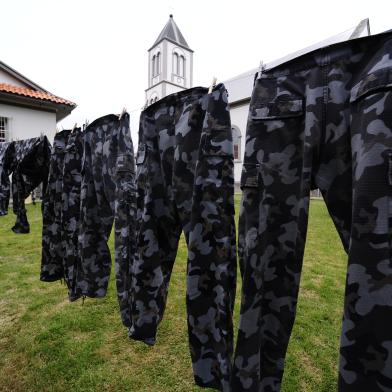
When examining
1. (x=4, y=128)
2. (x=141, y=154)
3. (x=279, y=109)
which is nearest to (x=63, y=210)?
(x=141, y=154)

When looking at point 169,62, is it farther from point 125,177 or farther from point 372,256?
point 372,256

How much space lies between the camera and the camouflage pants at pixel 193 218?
115 centimetres

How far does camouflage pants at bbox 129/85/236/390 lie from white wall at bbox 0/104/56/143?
916cm

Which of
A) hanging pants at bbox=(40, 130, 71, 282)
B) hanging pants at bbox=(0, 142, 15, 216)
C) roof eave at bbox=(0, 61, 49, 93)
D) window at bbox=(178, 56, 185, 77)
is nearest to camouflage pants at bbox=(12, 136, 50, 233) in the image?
hanging pants at bbox=(0, 142, 15, 216)

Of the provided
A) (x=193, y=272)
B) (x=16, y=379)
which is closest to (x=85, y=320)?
(x=16, y=379)

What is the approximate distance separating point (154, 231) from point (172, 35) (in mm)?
28530

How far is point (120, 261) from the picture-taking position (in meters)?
1.59

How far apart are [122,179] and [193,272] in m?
0.76

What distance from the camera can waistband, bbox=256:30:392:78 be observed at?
0.87 metres

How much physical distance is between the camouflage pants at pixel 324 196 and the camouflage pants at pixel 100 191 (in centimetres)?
85

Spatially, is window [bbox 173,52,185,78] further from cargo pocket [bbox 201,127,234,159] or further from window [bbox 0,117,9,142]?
cargo pocket [bbox 201,127,234,159]

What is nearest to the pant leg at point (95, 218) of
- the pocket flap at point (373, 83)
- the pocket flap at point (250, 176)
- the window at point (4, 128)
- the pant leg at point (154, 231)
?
the pant leg at point (154, 231)

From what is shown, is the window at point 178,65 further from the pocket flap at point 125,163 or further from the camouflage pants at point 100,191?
the pocket flap at point 125,163

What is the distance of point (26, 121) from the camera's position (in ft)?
31.2
